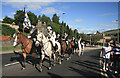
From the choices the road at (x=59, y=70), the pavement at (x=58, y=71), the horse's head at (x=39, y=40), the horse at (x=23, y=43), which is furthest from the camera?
the horse at (x=23, y=43)

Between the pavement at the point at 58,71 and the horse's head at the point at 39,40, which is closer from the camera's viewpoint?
the pavement at the point at 58,71

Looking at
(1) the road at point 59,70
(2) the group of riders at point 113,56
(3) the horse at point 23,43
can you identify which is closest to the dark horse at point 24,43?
(3) the horse at point 23,43

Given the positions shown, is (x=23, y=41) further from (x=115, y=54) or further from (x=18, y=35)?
(x=115, y=54)

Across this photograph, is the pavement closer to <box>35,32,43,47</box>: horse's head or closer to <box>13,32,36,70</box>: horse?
<box>13,32,36,70</box>: horse

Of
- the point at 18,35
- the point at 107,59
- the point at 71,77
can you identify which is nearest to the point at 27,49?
the point at 18,35

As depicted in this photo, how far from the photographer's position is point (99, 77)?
22.8 feet

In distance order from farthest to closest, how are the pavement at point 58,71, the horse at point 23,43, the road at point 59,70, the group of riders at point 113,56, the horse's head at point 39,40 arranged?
the horse at point 23,43 → the horse's head at point 39,40 → the group of riders at point 113,56 → the road at point 59,70 → the pavement at point 58,71

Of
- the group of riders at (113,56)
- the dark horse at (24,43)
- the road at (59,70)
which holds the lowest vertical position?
the road at (59,70)

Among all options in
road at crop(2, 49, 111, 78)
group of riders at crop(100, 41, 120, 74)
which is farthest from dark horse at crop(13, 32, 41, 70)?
group of riders at crop(100, 41, 120, 74)

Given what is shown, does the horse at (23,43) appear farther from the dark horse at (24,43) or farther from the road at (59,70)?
the road at (59,70)

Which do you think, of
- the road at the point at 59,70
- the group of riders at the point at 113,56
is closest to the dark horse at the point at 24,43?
the road at the point at 59,70

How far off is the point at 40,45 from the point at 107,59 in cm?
486

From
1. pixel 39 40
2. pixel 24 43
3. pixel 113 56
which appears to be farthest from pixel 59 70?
pixel 113 56

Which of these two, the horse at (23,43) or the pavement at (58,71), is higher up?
the horse at (23,43)
